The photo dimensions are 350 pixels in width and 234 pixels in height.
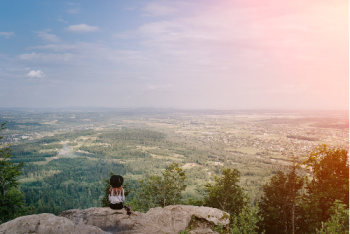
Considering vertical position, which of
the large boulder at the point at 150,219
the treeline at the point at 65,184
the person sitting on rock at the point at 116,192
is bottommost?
the treeline at the point at 65,184

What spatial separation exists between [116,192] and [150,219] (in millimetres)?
5388

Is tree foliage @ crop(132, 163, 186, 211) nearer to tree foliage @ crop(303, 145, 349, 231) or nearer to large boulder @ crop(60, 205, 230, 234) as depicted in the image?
large boulder @ crop(60, 205, 230, 234)

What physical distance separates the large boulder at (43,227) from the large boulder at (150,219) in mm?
1675

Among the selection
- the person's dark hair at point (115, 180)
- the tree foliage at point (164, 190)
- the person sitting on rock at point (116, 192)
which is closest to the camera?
the person's dark hair at point (115, 180)

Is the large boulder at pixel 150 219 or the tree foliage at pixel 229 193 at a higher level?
the large boulder at pixel 150 219

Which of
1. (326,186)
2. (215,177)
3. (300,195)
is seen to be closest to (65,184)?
(215,177)

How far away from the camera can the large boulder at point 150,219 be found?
13.8 m

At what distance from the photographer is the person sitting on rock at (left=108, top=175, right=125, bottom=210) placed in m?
13.9

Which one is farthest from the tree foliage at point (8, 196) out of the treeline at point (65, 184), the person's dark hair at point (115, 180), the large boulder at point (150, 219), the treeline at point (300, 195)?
the treeline at point (65, 184)

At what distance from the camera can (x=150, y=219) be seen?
57.8 feet

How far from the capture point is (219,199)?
3155 cm

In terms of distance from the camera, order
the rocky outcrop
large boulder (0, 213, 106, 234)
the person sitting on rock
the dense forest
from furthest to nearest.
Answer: the dense forest, the person sitting on rock, the rocky outcrop, large boulder (0, 213, 106, 234)

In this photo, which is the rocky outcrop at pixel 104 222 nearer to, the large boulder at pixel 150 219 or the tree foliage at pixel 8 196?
the large boulder at pixel 150 219

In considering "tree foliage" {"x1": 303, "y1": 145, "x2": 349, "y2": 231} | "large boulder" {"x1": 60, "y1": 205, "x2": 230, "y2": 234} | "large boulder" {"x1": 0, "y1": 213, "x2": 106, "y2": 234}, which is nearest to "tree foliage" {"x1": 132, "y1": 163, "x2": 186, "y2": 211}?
"large boulder" {"x1": 60, "y1": 205, "x2": 230, "y2": 234}
